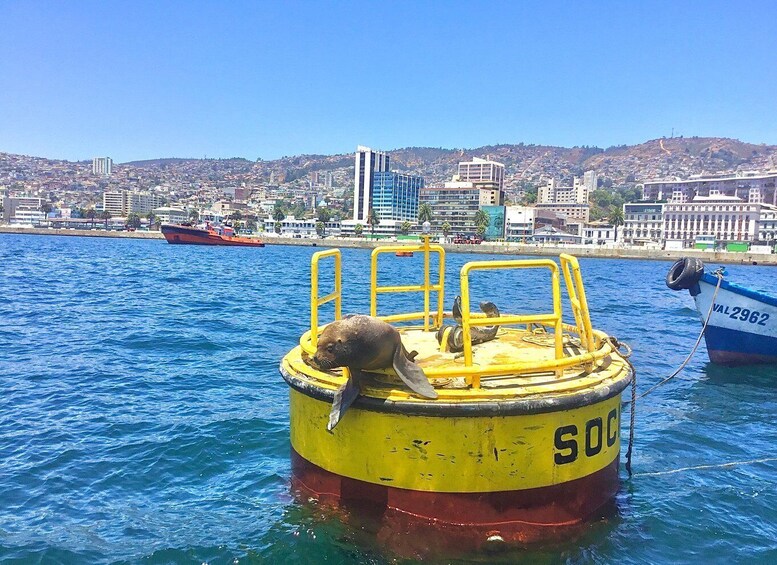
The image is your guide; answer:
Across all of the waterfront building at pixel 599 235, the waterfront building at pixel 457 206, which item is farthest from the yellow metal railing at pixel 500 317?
the waterfront building at pixel 457 206

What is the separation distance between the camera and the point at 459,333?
6656mm

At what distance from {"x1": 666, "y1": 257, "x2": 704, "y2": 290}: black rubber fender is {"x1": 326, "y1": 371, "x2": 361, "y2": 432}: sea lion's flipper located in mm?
10947

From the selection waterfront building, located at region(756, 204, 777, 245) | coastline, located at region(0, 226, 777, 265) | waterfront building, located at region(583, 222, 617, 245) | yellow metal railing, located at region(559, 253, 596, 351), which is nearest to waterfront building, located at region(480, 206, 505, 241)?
waterfront building, located at region(583, 222, 617, 245)

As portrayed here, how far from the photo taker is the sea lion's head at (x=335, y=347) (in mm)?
4992

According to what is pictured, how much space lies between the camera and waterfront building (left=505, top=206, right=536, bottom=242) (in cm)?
16279

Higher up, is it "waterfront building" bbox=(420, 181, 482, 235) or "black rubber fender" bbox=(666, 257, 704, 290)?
"waterfront building" bbox=(420, 181, 482, 235)

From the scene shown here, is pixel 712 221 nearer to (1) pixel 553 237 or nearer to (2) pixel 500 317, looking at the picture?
(1) pixel 553 237

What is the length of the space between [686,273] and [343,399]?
1157 centimetres

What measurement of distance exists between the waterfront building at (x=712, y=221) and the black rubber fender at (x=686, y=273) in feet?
435

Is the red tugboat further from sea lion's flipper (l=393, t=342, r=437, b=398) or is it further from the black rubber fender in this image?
sea lion's flipper (l=393, t=342, r=437, b=398)

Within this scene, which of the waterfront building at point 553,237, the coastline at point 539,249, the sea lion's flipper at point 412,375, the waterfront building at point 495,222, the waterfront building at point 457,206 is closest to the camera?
the sea lion's flipper at point 412,375

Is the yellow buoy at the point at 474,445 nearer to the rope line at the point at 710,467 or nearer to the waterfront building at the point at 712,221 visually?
the rope line at the point at 710,467

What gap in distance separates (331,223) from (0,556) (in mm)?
181787

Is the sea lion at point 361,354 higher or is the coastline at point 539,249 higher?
the sea lion at point 361,354
